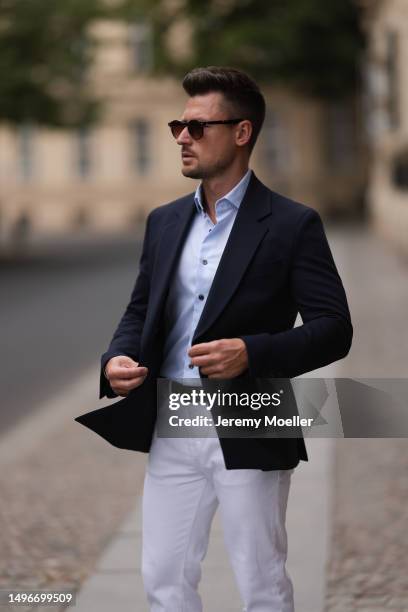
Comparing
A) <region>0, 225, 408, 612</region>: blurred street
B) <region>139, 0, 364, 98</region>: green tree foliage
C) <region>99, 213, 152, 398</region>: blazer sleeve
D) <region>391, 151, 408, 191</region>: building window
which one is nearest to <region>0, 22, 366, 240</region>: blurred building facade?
<region>139, 0, 364, 98</region>: green tree foliage

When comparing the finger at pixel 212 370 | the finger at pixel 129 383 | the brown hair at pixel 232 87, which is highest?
the brown hair at pixel 232 87

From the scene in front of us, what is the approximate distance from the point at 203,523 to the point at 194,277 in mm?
635

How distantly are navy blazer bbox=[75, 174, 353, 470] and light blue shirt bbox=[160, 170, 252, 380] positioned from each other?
3 centimetres

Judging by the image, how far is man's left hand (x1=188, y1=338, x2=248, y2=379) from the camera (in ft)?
8.84

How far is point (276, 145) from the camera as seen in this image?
151 feet

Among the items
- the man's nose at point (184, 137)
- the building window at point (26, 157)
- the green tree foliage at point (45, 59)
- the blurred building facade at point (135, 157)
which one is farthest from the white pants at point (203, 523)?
the building window at point (26, 157)

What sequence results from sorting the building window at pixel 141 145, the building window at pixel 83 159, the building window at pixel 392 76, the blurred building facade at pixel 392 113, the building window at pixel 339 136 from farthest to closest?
1. the building window at pixel 83 159
2. the building window at pixel 141 145
3. the building window at pixel 339 136
4. the building window at pixel 392 76
5. the blurred building facade at pixel 392 113

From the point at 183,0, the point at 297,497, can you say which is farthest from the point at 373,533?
the point at 183,0

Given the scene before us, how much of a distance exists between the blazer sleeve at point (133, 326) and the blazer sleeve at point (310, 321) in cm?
43

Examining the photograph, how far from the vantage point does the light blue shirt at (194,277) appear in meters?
2.96

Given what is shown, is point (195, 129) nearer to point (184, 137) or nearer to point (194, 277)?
point (184, 137)

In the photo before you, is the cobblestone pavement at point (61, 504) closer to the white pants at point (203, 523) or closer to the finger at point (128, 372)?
the white pants at point (203, 523)

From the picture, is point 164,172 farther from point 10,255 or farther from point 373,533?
point 373,533

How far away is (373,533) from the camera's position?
5242 millimetres
